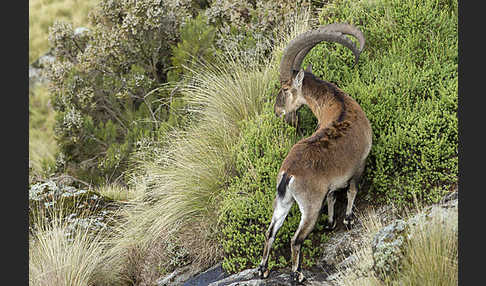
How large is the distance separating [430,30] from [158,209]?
3703mm

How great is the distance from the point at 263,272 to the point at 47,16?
703 inches

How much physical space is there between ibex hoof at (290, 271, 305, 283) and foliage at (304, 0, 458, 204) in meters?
1.08

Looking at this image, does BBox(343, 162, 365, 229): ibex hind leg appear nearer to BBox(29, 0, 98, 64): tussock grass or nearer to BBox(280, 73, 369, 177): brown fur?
BBox(280, 73, 369, 177): brown fur

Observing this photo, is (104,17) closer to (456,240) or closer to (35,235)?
(35,235)

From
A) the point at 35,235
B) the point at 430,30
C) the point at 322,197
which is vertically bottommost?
the point at 35,235

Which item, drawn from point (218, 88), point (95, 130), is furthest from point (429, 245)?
point (95, 130)

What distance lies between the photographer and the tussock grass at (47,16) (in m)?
17.9

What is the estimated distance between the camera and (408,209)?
434 cm

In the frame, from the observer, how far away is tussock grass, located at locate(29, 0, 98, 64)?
17.9 meters

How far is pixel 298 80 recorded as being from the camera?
15.5ft

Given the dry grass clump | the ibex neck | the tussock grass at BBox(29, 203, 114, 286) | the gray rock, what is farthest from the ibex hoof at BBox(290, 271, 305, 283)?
the tussock grass at BBox(29, 203, 114, 286)

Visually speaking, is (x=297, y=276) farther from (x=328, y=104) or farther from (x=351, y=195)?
(x=328, y=104)

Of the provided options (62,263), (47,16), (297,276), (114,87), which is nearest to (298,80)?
(297,276)

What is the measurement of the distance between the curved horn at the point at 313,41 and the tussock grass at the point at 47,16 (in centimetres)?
1464
